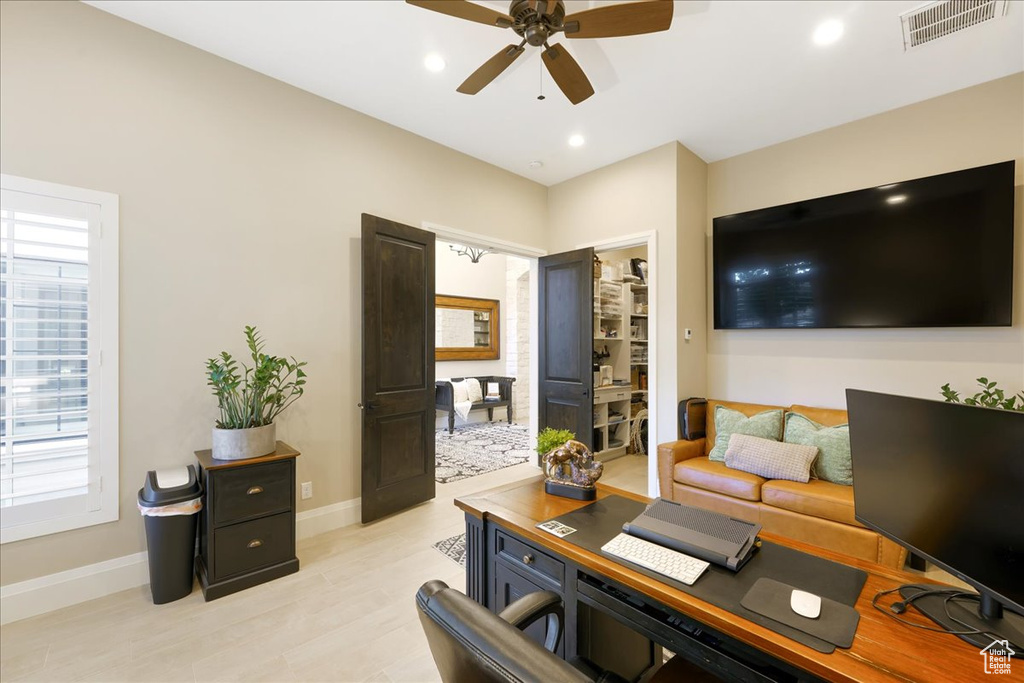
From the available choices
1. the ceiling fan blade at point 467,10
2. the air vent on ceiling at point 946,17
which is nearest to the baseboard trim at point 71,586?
the ceiling fan blade at point 467,10

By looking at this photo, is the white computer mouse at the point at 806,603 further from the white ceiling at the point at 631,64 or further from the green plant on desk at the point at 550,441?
the white ceiling at the point at 631,64

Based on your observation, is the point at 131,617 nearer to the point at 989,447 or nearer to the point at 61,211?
the point at 61,211

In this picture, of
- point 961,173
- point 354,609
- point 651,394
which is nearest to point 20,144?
point 354,609

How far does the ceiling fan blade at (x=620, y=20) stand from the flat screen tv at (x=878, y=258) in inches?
90.0

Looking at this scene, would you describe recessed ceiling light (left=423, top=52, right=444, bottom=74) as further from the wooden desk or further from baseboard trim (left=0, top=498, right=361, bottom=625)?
baseboard trim (left=0, top=498, right=361, bottom=625)

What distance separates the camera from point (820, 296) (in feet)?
11.0

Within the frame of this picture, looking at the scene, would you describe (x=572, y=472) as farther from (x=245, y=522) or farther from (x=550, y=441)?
(x=245, y=522)

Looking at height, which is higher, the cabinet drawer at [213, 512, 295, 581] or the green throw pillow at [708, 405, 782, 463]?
the green throw pillow at [708, 405, 782, 463]

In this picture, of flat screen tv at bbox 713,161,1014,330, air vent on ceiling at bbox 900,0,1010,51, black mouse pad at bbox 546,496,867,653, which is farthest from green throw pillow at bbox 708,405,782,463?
air vent on ceiling at bbox 900,0,1010,51

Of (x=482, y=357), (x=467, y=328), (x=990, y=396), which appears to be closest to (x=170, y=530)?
(x=990, y=396)

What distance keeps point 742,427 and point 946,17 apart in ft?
8.79

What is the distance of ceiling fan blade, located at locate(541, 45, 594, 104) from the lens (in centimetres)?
214

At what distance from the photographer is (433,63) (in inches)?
106

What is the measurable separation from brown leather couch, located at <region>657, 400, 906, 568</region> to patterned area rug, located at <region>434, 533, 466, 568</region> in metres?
1.57
